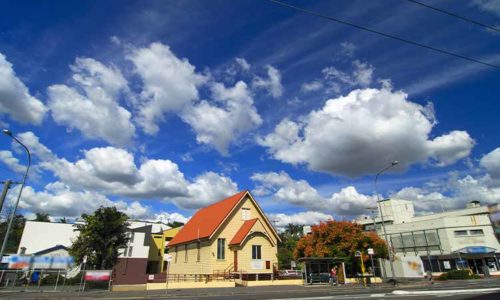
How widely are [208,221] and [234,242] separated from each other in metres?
5.97

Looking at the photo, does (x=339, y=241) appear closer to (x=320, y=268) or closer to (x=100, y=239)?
(x=320, y=268)

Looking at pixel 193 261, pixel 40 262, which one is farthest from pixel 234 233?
pixel 40 262

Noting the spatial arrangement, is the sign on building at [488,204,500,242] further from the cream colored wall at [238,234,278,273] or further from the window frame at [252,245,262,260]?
the window frame at [252,245,262,260]

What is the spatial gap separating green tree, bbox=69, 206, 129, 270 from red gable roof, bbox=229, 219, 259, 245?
1153 cm

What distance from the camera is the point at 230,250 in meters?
34.6

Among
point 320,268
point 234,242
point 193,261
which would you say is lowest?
point 320,268

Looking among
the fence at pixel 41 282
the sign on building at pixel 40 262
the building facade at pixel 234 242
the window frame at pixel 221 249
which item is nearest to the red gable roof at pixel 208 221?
the building facade at pixel 234 242

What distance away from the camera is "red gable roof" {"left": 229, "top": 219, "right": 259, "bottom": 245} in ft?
110

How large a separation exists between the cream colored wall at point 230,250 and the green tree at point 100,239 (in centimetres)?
901

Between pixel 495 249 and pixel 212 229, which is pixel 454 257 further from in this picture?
pixel 212 229

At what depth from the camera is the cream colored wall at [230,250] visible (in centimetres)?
3342

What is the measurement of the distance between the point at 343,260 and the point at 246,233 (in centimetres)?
1014

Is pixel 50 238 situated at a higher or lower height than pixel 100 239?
higher

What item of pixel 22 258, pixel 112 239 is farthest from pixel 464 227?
pixel 22 258
